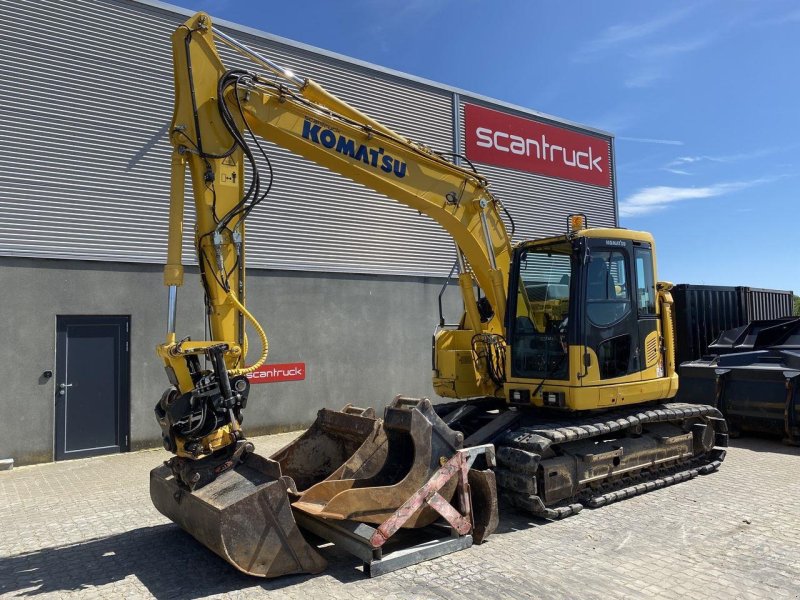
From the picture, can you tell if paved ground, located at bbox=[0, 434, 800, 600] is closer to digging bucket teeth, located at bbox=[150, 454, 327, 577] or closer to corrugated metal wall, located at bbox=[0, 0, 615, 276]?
digging bucket teeth, located at bbox=[150, 454, 327, 577]

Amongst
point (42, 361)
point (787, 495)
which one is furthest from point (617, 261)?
point (42, 361)

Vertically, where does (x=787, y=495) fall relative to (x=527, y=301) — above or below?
below

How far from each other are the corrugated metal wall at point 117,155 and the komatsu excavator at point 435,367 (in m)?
5.06

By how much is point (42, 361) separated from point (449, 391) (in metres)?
6.37

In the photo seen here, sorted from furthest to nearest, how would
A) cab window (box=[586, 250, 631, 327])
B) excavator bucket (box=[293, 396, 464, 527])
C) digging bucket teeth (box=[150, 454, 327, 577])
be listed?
cab window (box=[586, 250, 631, 327])
excavator bucket (box=[293, 396, 464, 527])
digging bucket teeth (box=[150, 454, 327, 577])

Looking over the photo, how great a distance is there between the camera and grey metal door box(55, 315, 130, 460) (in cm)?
963

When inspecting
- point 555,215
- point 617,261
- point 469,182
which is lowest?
point 617,261

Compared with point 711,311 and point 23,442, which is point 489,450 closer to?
point 23,442

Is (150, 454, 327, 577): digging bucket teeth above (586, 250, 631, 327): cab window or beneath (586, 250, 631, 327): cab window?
beneath

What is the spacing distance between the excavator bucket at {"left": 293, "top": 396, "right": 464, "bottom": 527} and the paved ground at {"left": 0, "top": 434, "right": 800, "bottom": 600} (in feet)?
1.47

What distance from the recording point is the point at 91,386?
9.87 metres

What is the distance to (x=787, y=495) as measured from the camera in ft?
22.7

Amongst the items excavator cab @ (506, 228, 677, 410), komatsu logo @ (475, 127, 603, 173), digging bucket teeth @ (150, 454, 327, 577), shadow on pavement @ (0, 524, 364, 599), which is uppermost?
komatsu logo @ (475, 127, 603, 173)

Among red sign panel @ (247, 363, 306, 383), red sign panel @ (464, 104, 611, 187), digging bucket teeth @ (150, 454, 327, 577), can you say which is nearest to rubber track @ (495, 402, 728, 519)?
digging bucket teeth @ (150, 454, 327, 577)
